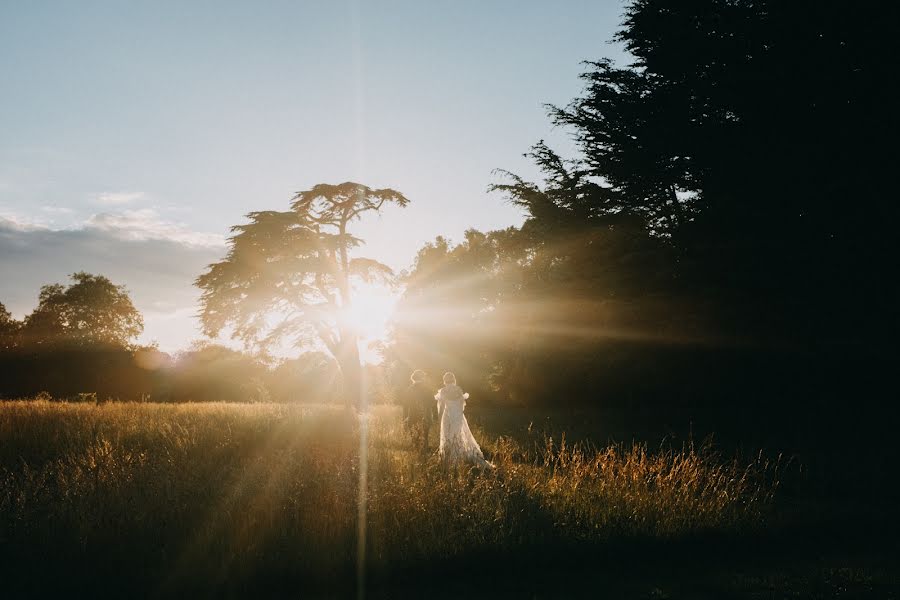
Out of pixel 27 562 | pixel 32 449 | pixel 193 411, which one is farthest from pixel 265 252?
pixel 27 562

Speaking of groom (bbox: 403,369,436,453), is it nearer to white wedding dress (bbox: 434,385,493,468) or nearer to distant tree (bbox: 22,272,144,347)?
white wedding dress (bbox: 434,385,493,468)

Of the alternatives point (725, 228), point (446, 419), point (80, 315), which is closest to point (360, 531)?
point (446, 419)

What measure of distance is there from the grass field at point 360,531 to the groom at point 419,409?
3.28 meters

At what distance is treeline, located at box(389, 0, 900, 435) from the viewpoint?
37.2 ft

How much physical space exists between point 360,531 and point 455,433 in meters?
5.25

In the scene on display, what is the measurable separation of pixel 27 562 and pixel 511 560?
482 centimetres

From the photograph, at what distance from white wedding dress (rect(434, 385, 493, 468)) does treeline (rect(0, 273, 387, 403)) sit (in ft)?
52.0

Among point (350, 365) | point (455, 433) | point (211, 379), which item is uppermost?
point (350, 365)

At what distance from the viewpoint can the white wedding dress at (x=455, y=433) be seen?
33.0 ft

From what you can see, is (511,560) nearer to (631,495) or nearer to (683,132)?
(631,495)

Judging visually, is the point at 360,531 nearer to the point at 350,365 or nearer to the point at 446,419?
the point at 446,419

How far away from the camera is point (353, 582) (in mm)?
4828

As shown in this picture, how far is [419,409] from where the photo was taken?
39.2ft

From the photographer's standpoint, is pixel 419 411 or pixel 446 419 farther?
pixel 419 411
